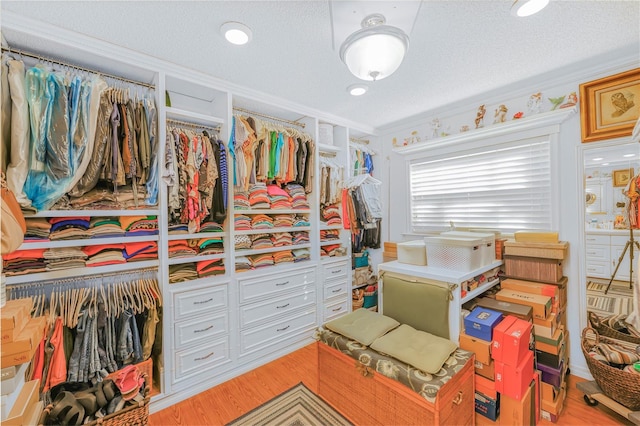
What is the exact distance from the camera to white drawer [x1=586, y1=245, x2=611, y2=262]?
210cm

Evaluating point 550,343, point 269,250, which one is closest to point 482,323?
point 550,343

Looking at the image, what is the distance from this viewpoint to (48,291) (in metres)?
1.69

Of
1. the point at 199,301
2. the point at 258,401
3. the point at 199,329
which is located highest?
the point at 199,301

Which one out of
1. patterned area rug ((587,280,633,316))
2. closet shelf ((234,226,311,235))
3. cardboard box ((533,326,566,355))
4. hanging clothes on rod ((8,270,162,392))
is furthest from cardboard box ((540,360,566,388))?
hanging clothes on rod ((8,270,162,392))

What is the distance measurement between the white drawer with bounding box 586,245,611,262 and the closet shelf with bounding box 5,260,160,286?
3.40 metres

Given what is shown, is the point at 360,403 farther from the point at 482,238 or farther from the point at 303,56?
the point at 303,56

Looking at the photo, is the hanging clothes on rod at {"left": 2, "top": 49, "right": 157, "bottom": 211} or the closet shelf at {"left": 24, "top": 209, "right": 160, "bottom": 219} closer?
the hanging clothes on rod at {"left": 2, "top": 49, "right": 157, "bottom": 211}

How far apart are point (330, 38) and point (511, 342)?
2.18 m

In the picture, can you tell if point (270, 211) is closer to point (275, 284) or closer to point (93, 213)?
point (275, 284)

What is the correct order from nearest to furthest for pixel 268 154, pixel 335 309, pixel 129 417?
pixel 129 417, pixel 268 154, pixel 335 309

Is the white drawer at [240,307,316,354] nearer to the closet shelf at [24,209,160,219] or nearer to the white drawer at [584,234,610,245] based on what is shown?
the closet shelf at [24,209,160,219]

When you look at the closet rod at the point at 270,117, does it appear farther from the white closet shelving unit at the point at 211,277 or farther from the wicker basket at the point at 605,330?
the wicker basket at the point at 605,330

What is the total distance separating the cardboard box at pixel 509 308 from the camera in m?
1.82

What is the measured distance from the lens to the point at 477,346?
5.57ft
